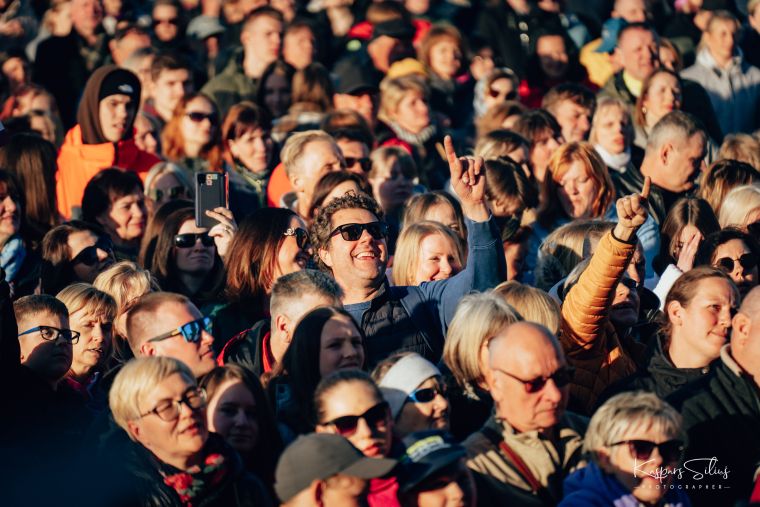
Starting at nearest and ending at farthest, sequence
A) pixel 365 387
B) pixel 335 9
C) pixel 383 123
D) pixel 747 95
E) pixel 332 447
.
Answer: pixel 332 447, pixel 365 387, pixel 383 123, pixel 747 95, pixel 335 9

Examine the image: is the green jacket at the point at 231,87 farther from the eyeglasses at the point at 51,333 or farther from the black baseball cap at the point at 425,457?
the black baseball cap at the point at 425,457

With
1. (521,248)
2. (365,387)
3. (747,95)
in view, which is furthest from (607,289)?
(747,95)

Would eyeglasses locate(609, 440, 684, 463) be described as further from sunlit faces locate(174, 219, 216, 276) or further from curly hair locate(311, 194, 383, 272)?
sunlit faces locate(174, 219, 216, 276)

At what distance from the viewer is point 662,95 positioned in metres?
11.2

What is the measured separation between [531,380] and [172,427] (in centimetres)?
145

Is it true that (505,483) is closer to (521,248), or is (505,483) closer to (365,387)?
(365,387)

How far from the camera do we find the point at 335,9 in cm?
1435

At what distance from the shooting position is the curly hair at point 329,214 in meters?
7.30

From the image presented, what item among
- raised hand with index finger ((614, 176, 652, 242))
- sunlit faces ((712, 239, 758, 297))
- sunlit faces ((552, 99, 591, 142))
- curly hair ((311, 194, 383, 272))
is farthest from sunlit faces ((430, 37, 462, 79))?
raised hand with index finger ((614, 176, 652, 242))

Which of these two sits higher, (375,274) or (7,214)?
(7,214)

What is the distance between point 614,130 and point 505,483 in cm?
541

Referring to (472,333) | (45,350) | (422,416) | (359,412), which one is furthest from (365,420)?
(45,350)

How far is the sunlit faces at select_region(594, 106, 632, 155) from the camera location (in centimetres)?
1042

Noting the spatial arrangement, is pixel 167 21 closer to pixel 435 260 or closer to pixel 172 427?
pixel 435 260
